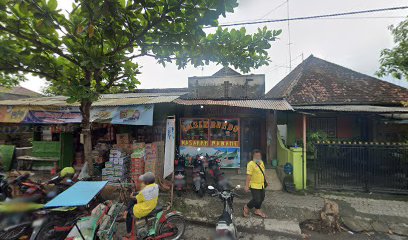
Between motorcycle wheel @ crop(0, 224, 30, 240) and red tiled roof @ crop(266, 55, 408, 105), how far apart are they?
34.6 feet

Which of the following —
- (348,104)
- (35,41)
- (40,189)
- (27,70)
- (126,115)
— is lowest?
(40,189)

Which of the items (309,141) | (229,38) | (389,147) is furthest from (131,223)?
(309,141)

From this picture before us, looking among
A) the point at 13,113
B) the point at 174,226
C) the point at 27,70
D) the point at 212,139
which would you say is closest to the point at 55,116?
the point at 13,113

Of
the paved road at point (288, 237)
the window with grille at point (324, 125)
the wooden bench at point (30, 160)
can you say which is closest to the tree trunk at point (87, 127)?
Answer: the paved road at point (288, 237)

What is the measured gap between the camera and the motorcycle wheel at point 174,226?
3869 mm

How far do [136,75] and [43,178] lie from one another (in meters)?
6.10

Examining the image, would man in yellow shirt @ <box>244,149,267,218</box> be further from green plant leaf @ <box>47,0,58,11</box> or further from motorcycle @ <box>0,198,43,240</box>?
green plant leaf @ <box>47,0,58,11</box>

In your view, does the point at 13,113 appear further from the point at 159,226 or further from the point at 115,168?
the point at 159,226

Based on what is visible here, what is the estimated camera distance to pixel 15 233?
3895 mm

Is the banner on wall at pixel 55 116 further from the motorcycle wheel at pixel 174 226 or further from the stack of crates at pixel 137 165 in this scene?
the motorcycle wheel at pixel 174 226

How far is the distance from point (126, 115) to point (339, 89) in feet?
36.1

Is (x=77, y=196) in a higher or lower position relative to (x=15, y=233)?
higher

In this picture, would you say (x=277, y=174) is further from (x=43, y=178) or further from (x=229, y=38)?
(x=43, y=178)

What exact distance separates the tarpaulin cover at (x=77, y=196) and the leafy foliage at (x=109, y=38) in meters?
1.87
